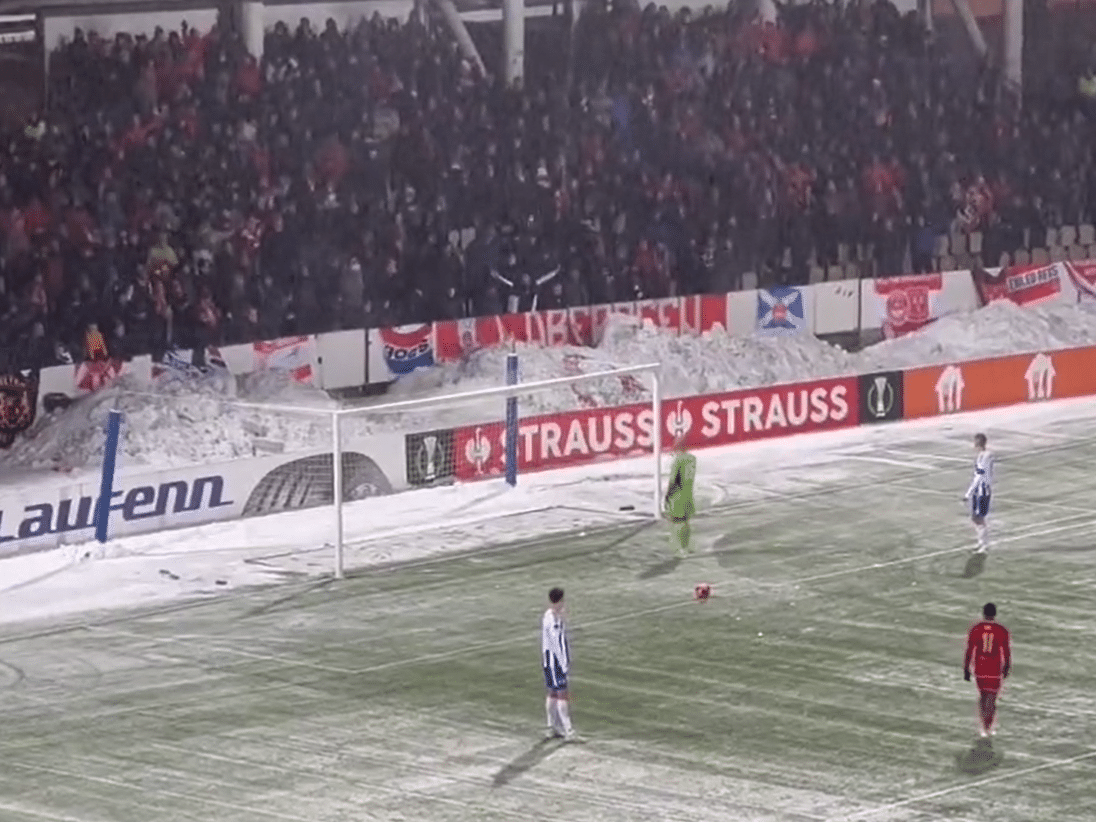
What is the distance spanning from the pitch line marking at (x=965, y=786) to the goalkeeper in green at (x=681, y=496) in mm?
8463

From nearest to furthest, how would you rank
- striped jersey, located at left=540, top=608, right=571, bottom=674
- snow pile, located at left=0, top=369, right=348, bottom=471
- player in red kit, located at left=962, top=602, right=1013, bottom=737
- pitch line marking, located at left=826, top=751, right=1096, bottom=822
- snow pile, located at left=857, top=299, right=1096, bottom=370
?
pitch line marking, located at left=826, top=751, right=1096, bottom=822 → player in red kit, located at left=962, top=602, right=1013, bottom=737 → striped jersey, located at left=540, top=608, right=571, bottom=674 → snow pile, located at left=0, top=369, right=348, bottom=471 → snow pile, located at left=857, top=299, right=1096, bottom=370

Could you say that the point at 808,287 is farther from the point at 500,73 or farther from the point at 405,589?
the point at 405,589

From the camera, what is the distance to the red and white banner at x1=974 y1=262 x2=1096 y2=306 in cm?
4697

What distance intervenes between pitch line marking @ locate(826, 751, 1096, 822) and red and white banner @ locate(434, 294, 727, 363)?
19.4 meters

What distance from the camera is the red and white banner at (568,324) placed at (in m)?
39.7

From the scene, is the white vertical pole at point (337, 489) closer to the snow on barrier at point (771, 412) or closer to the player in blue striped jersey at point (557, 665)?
the snow on barrier at point (771, 412)

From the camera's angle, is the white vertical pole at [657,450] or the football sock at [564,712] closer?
the football sock at [564,712]

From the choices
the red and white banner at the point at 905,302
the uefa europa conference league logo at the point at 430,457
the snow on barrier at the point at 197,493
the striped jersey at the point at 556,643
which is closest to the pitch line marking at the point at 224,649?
the snow on barrier at the point at 197,493

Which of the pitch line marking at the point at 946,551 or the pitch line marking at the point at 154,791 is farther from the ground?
the pitch line marking at the point at 946,551

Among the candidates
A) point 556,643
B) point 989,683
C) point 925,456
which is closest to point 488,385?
point 925,456

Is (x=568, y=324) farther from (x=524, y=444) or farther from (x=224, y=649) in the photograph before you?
(x=224, y=649)

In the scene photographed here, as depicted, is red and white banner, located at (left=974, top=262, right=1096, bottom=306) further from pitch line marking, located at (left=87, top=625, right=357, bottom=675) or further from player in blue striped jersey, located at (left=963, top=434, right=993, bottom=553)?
pitch line marking, located at (left=87, top=625, right=357, bottom=675)

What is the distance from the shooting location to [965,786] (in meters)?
20.5

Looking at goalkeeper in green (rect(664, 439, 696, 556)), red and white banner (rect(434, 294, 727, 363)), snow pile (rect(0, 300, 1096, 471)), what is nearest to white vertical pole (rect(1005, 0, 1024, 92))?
snow pile (rect(0, 300, 1096, 471))
